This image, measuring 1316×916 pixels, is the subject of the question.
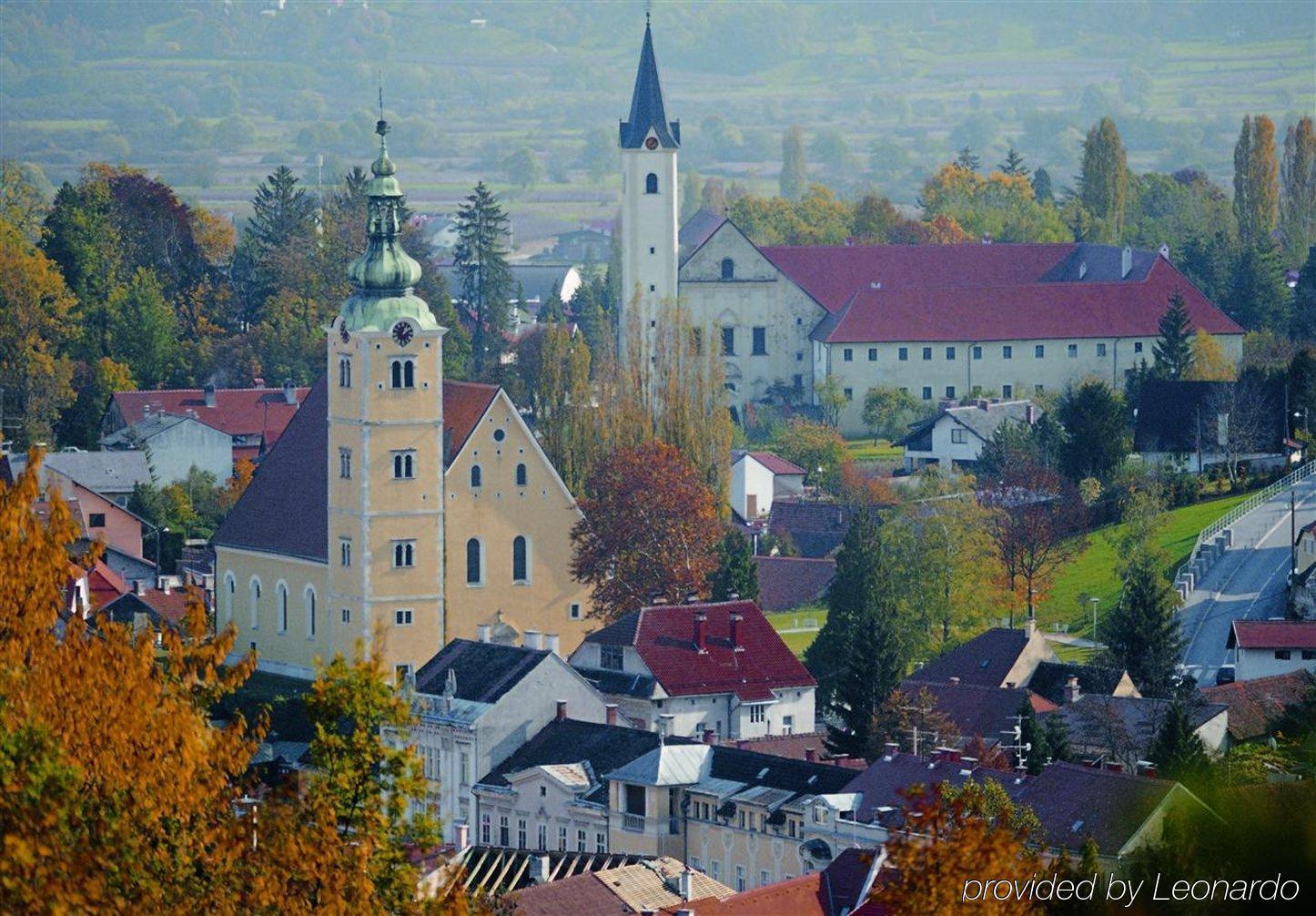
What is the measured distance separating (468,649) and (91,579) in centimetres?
1324

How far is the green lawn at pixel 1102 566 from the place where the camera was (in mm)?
65375

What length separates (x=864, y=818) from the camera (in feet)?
146

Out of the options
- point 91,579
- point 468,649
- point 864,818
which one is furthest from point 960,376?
point 864,818

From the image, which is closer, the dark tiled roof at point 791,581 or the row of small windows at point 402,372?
the row of small windows at point 402,372

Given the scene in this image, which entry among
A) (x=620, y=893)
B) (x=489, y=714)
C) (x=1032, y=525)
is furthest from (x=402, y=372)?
(x=620, y=893)

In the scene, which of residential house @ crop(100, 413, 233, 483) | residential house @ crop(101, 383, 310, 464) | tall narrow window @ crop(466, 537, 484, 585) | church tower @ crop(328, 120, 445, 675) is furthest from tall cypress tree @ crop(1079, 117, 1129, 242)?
church tower @ crop(328, 120, 445, 675)

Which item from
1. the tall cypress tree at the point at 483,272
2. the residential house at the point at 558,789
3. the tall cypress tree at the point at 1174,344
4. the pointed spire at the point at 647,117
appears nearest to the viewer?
the residential house at the point at 558,789

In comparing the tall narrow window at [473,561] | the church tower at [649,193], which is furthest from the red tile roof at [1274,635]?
the church tower at [649,193]

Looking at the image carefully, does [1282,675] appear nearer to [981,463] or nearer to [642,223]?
[981,463]

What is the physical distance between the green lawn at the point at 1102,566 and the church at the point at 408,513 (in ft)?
30.0

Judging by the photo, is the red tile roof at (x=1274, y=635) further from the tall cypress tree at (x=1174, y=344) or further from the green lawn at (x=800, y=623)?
the tall cypress tree at (x=1174, y=344)

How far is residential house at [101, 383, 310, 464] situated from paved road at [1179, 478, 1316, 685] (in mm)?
26803

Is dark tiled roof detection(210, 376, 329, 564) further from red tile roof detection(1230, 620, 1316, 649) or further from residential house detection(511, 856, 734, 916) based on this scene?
residential house detection(511, 856, 734, 916)

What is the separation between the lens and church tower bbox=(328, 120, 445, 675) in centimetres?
6362
